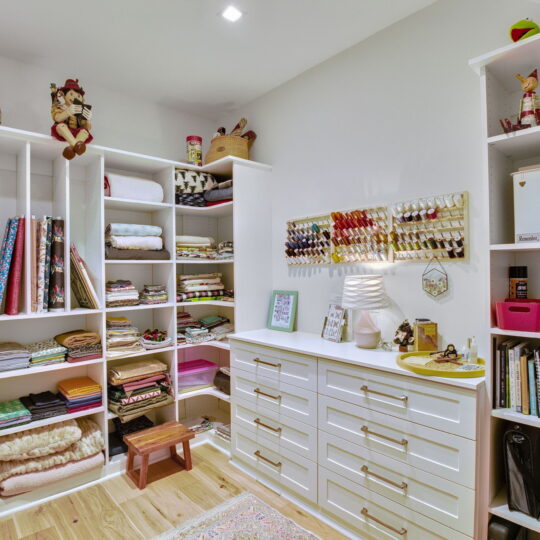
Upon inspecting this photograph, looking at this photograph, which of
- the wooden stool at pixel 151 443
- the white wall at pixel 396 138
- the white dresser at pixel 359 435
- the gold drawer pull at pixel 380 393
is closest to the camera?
the white dresser at pixel 359 435

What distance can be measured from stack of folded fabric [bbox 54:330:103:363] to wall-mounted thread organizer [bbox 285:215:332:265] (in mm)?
1412

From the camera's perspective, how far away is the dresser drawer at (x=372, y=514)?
1564mm

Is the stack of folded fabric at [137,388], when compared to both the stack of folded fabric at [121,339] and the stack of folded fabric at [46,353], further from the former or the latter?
the stack of folded fabric at [46,353]

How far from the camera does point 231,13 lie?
6.52 ft

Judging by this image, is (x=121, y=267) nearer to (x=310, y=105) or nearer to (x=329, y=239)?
(x=329, y=239)

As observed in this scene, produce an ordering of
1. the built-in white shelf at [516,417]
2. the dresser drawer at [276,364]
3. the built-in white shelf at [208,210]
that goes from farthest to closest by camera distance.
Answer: the built-in white shelf at [208,210] < the dresser drawer at [276,364] < the built-in white shelf at [516,417]

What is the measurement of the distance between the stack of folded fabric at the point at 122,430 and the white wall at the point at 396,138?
137 centimetres

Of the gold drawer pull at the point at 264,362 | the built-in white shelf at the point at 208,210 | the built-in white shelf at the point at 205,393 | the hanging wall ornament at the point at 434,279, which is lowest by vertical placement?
the built-in white shelf at the point at 205,393

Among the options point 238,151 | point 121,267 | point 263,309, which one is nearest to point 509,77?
point 238,151

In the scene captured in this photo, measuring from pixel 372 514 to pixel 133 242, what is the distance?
211cm

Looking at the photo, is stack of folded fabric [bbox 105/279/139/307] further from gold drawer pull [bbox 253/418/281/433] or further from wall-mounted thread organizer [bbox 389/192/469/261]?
wall-mounted thread organizer [bbox 389/192/469/261]

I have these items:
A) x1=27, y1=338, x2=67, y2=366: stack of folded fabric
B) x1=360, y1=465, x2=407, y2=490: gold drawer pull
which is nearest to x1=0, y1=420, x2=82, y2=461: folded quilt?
x1=27, y1=338, x2=67, y2=366: stack of folded fabric

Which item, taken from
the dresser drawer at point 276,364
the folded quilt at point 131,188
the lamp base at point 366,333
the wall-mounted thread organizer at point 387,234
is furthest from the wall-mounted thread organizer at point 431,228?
the folded quilt at point 131,188

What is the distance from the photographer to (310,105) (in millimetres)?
2623
